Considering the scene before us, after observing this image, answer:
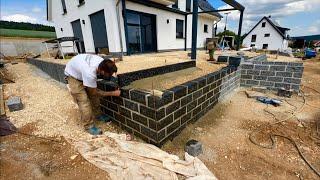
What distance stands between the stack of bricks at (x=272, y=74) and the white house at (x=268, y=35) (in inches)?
1130

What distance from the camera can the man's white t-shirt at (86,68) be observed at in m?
2.69

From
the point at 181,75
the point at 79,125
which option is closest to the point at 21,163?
the point at 79,125

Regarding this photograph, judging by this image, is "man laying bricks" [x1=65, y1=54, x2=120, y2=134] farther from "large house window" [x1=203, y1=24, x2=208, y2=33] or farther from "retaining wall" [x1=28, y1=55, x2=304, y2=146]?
"large house window" [x1=203, y1=24, x2=208, y2=33]

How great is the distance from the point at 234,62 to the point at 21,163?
529 cm

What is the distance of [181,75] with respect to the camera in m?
3.84

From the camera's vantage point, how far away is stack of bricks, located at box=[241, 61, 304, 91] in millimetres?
4812

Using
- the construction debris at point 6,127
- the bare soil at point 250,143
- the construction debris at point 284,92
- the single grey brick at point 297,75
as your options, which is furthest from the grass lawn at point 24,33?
the single grey brick at point 297,75

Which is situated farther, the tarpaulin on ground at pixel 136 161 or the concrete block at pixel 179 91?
the concrete block at pixel 179 91

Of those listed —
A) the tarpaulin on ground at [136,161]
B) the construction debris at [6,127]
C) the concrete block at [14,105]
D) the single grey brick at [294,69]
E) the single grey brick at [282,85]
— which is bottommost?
the tarpaulin on ground at [136,161]

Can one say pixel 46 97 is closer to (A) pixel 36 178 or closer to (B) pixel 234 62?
(A) pixel 36 178

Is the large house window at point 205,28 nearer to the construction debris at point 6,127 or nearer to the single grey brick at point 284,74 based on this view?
the single grey brick at point 284,74

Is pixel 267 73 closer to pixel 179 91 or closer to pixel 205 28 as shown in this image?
pixel 179 91

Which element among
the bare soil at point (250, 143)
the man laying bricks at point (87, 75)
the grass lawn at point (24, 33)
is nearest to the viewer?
the bare soil at point (250, 143)

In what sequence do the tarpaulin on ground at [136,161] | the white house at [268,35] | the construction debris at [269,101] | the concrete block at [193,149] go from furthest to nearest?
the white house at [268,35]
the construction debris at [269,101]
the concrete block at [193,149]
the tarpaulin on ground at [136,161]
